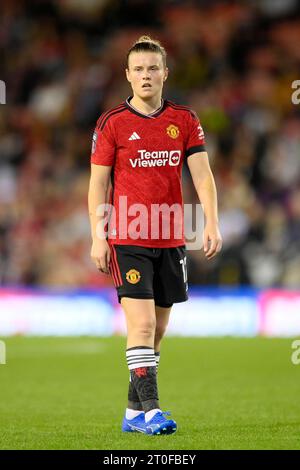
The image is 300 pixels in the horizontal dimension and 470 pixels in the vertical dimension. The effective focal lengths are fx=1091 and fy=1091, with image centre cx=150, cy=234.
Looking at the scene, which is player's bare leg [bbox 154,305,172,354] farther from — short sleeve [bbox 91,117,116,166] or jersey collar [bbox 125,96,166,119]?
jersey collar [bbox 125,96,166,119]

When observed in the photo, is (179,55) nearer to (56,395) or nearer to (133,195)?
(56,395)

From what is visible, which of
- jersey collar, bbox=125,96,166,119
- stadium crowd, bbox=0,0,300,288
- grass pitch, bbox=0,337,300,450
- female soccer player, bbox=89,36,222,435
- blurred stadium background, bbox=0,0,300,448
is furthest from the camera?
stadium crowd, bbox=0,0,300,288

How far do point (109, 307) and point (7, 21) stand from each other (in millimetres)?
6563

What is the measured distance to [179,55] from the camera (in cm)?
1853

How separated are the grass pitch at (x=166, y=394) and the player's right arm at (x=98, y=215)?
96 cm

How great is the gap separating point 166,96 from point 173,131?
10627mm

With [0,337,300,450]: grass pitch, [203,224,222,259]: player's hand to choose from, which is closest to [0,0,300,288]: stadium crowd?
[0,337,300,450]: grass pitch

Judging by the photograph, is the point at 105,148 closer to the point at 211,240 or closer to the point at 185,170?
the point at 211,240

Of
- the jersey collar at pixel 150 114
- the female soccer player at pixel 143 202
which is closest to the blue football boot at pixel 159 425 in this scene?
the female soccer player at pixel 143 202

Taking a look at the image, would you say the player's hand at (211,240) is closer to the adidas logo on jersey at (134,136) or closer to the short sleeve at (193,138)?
the short sleeve at (193,138)

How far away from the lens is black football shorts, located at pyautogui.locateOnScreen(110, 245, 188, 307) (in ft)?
19.5

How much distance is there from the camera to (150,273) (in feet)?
19.7

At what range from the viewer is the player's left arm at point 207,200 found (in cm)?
598

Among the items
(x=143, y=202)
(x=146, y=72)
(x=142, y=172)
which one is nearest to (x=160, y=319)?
(x=143, y=202)
